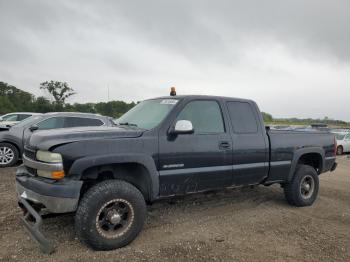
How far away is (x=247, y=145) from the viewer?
5.28 m

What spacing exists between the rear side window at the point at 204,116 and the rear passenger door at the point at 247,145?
251 mm

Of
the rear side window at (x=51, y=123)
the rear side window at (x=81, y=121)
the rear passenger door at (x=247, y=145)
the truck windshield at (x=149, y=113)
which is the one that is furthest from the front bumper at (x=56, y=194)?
the rear side window at (x=81, y=121)

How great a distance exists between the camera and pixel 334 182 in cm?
866

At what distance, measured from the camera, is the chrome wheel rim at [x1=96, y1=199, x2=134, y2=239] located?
392 centimetres

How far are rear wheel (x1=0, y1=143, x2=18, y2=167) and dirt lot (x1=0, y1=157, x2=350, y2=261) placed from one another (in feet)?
9.28

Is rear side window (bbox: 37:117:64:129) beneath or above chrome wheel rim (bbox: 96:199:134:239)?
above

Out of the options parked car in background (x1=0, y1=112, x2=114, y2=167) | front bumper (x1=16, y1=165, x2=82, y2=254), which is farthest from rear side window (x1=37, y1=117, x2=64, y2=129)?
front bumper (x1=16, y1=165, x2=82, y2=254)

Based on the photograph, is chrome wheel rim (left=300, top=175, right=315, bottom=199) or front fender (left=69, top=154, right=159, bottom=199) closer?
front fender (left=69, top=154, right=159, bottom=199)

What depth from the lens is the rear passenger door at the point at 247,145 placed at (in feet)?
17.0

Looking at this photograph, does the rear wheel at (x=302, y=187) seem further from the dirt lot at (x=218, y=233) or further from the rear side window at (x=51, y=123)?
the rear side window at (x=51, y=123)

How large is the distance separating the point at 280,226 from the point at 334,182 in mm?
4391

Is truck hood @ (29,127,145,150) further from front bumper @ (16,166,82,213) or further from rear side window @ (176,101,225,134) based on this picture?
rear side window @ (176,101,225,134)

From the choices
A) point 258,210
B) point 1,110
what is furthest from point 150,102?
point 1,110

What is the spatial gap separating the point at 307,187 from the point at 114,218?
12.8 ft
